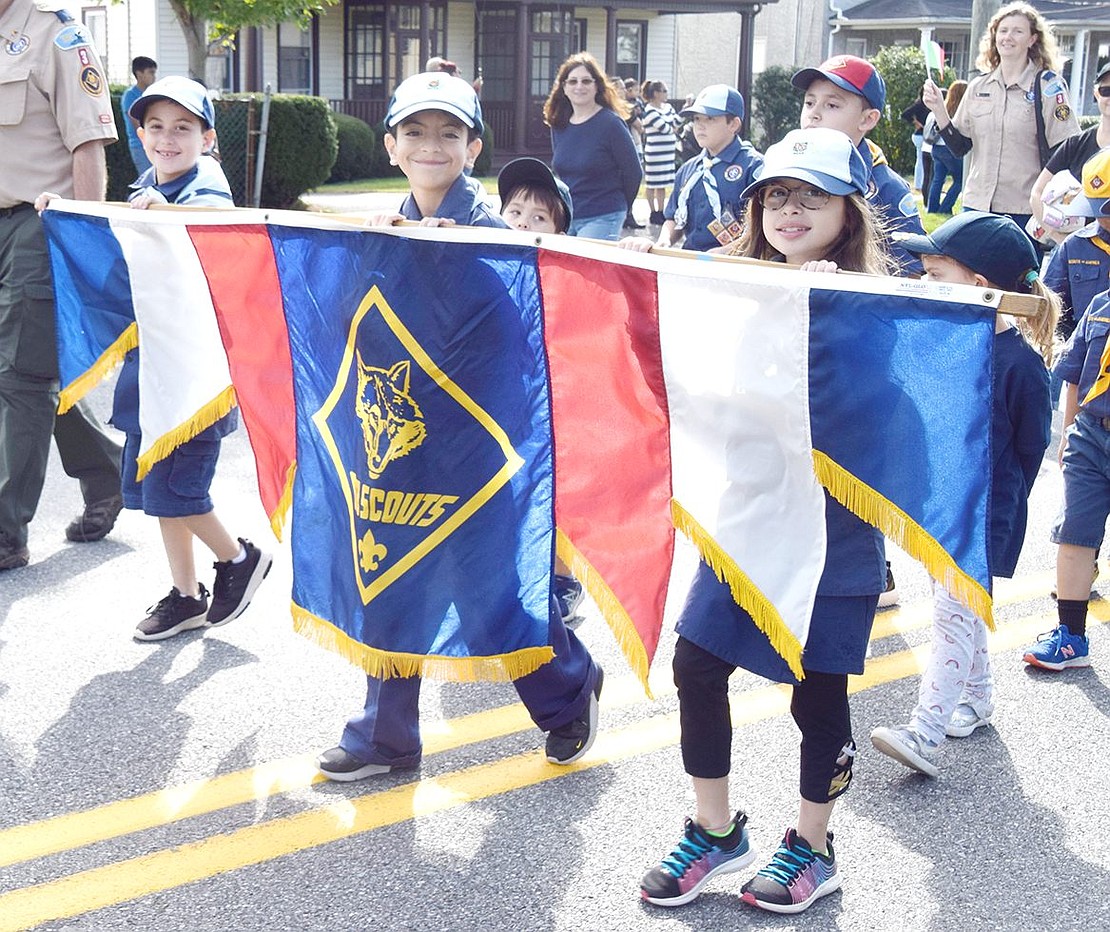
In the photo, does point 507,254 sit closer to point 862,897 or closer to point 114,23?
point 862,897

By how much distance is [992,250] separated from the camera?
3.65 m

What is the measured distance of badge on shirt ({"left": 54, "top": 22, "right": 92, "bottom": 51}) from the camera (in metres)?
5.46

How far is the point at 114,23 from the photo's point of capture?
28844mm

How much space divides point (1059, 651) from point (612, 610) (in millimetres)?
2085

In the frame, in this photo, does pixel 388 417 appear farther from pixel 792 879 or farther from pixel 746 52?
pixel 746 52

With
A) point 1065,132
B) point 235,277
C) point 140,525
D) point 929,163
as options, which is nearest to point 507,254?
point 235,277

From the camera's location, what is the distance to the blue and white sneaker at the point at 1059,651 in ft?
15.8

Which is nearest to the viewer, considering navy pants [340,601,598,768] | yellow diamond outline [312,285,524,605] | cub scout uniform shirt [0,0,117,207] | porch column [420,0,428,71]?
yellow diamond outline [312,285,524,605]

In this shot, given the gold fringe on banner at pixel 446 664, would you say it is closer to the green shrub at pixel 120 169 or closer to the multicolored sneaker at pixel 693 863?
the multicolored sneaker at pixel 693 863

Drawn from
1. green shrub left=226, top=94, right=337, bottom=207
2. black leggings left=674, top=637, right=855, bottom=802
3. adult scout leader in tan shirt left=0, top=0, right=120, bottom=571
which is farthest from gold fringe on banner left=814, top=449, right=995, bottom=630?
green shrub left=226, top=94, right=337, bottom=207

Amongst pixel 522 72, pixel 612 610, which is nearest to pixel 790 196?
pixel 612 610

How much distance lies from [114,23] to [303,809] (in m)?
28.1

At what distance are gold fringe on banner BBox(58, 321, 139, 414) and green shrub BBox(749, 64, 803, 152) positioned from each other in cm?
2864

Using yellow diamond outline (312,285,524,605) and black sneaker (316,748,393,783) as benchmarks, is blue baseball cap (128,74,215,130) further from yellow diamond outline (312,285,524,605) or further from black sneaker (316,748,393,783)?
black sneaker (316,748,393,783)
